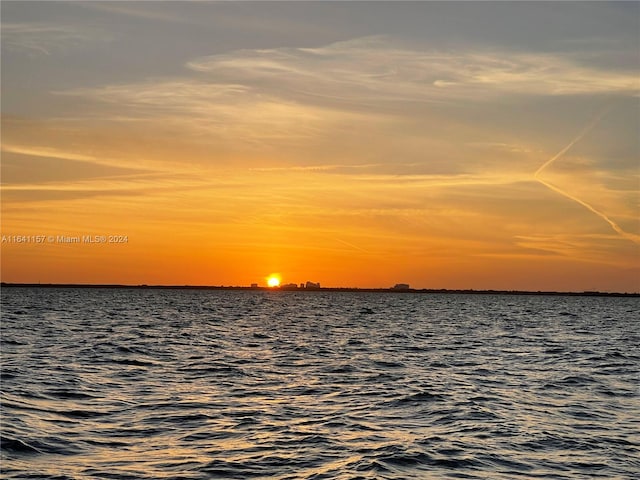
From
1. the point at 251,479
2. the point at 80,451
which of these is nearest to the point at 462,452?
the point at 251,479

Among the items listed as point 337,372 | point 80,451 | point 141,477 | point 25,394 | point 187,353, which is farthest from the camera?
point 187,353

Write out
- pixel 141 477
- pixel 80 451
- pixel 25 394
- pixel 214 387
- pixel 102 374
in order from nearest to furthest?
pixel 141 477 < pixel 80 451 < pixel 25 394 < pixel 214 387 < pixel 102 374

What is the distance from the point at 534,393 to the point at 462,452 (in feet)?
41.4

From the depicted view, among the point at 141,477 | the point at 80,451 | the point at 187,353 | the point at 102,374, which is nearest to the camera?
the point at 141,477

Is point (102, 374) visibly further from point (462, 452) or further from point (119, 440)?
point (462, 452)

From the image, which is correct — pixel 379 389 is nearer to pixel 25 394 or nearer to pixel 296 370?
pixel 296 370

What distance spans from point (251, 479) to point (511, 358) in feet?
113

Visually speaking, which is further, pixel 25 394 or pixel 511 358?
pixel 511 358

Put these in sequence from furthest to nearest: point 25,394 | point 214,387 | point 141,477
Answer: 1. point 214,387
2. point 25,394
3. point 141,477

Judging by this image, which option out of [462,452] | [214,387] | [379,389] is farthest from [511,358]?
[462,452]

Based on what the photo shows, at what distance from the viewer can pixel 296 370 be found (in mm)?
39812

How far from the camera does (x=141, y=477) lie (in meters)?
18.1

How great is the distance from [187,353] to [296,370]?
11777mm

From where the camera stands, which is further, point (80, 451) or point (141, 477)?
point (80, 451)
